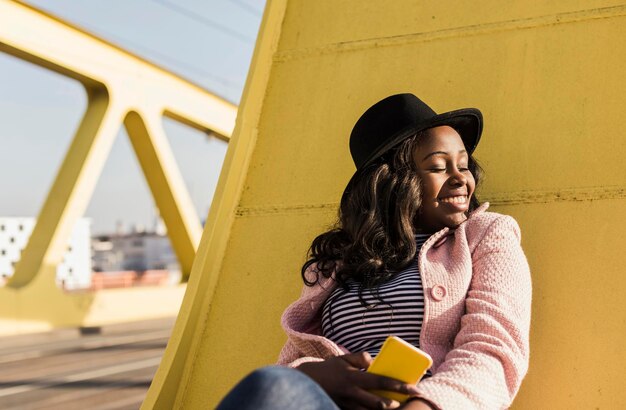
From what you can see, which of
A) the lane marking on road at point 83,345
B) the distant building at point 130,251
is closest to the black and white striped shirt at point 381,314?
the lane marking on road at point 83,345

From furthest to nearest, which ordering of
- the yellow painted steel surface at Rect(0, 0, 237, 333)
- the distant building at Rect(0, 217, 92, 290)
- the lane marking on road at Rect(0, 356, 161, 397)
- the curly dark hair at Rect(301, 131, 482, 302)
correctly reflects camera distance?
the distant building at Rect(0, 217, 92, 290)
the yellow painted steel surface at Rect(0, 0, 237, 333)
the lane marking on road at Rect(0, 356, 161, 397)
the curly dark hair at Rect(301, 131, 482, 302)

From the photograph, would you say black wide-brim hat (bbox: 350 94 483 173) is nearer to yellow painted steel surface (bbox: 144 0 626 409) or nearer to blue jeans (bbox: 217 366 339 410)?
yellow painted steel surface (bbox: 144 0 626 409)

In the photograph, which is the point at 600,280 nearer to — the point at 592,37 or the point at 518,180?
the point at 518,180

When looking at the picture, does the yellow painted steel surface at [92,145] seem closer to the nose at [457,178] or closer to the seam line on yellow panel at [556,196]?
the seam line on yellow panel at [556,196]

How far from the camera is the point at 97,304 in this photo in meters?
12.9

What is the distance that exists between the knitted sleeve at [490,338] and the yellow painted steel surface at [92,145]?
28.7ft

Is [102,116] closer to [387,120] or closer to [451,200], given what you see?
[387,120]

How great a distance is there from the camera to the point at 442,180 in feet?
6.85

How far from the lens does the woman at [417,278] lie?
67.7 inches

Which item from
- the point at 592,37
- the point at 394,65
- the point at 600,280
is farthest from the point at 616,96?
the point at 394,65

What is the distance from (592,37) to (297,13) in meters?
1.04

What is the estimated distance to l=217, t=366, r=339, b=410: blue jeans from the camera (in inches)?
54.8

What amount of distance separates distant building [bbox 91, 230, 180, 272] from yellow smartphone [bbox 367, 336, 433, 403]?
96.7 m

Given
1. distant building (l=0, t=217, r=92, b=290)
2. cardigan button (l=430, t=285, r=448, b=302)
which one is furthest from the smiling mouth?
distant building (l=0, t=217, r=92, b=290)
